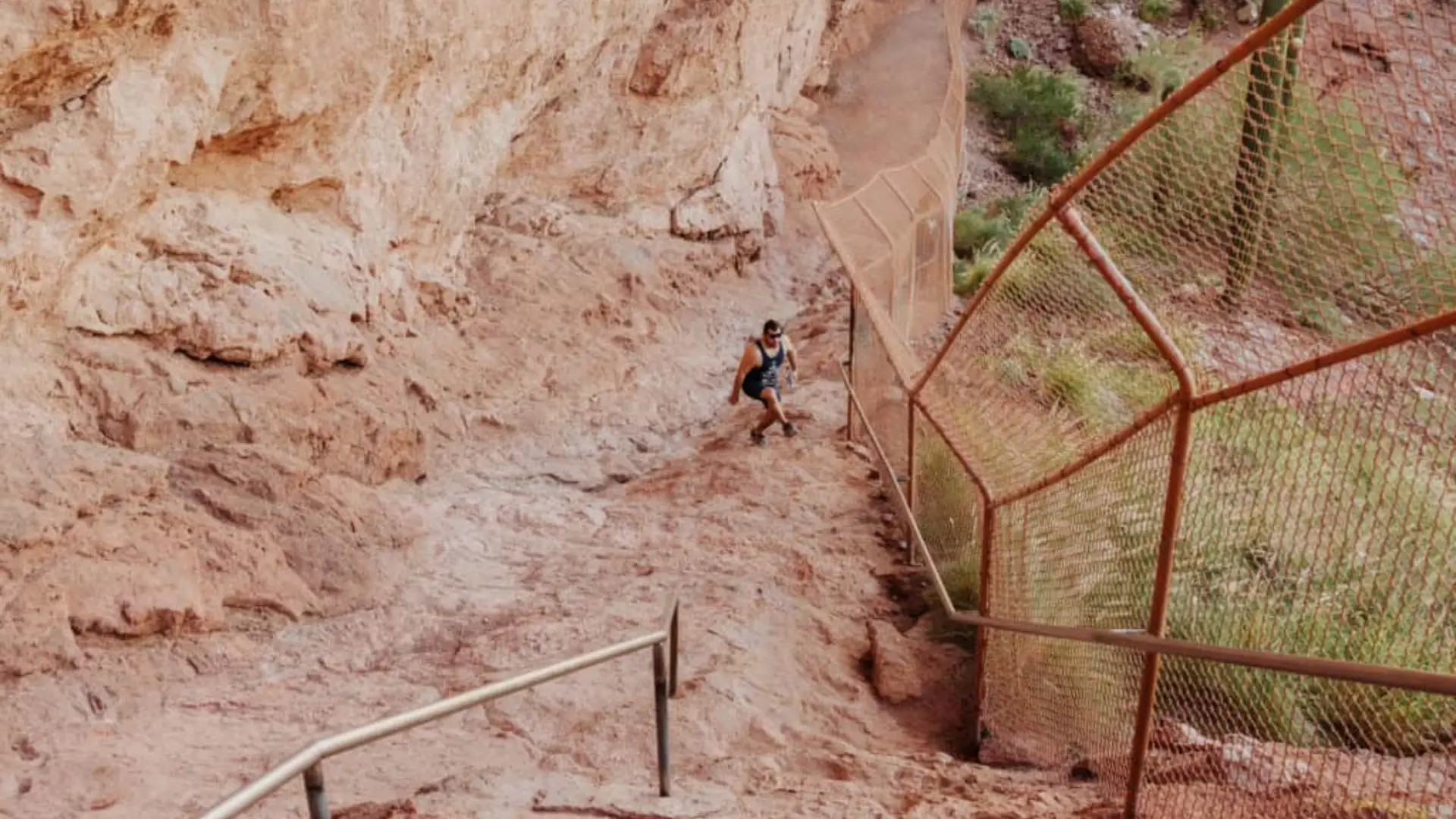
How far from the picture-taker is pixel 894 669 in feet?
17.9

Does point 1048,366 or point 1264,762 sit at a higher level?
point 1048,366

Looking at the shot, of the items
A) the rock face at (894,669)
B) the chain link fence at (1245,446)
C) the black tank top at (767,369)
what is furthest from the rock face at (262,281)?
the chain link fence at (1245,446)

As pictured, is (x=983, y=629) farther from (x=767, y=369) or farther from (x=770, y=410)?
(x=767, y=369)

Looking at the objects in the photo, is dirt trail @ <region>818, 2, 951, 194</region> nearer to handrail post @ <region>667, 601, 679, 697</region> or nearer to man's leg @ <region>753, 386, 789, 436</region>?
man's leg @ <region>753, 386, 789, 436</region>

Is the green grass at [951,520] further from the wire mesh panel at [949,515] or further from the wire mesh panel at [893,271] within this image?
the wire mesh panel at [893,271]

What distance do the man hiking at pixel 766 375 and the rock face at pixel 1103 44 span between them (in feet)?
46.4

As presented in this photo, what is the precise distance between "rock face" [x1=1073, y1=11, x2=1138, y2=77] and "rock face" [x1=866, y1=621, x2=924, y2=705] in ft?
56.5

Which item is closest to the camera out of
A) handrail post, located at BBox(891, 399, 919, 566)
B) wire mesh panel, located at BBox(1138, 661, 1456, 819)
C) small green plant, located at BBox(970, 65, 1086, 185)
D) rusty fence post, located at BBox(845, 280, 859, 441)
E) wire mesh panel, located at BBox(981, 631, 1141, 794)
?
wire mesh panel, located at BBox(1138, 661, 1456, 819)

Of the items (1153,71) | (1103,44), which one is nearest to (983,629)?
(1153,71)

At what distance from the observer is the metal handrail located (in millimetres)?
2006

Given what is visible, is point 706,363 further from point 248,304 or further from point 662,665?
point 662,665

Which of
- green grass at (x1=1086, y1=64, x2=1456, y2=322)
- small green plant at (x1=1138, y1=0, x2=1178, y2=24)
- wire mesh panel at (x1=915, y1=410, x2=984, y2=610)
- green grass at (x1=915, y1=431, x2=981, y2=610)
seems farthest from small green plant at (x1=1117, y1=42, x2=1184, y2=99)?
green grass at (x1=1086, y1=64, x2=1456, y2=322)

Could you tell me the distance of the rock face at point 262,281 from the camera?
5016mm

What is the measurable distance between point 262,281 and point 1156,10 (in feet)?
62.8
